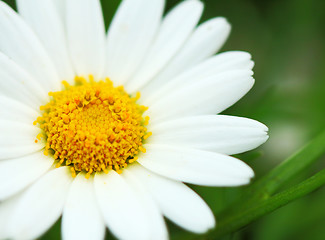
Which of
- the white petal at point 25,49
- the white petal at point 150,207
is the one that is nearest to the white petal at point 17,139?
the white petal at point 25,49

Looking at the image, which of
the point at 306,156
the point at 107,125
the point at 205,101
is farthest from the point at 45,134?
the point at 306,156

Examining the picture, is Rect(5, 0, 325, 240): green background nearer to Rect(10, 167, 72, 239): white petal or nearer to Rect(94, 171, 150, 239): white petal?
Rect(94, 171, 150, 239): white petal

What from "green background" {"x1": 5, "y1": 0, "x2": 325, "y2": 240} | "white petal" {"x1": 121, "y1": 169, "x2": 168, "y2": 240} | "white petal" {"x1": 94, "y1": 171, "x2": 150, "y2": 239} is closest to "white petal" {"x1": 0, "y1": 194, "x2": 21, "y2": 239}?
"white petal" {"x1": 94, "y1": 171, "x2": 150, "y2": 239}

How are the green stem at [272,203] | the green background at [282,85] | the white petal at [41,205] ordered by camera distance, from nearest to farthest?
the white petal at [41,205] < the green stem at [272,203] < the green background at [282,85]

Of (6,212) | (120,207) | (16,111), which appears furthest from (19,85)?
(120,207)

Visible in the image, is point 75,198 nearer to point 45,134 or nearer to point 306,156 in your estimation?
point 45,134

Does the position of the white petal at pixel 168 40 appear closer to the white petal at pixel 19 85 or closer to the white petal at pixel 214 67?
the white petal at pixel 214 67
